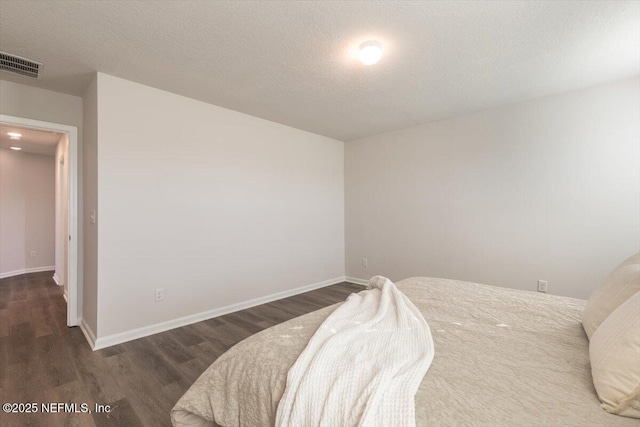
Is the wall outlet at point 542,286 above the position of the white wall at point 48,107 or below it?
below

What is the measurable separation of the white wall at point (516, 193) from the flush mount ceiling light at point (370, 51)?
2047mm

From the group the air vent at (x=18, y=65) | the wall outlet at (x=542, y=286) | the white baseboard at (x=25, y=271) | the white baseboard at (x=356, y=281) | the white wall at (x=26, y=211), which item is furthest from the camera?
the white wall at (x=26, y=211)

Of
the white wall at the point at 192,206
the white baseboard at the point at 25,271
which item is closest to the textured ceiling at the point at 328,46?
the white wall at the point at 192,206

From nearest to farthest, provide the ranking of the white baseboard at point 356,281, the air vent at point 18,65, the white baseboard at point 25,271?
the air vent at point 18,65, the white baseboard at point 356,281, the white baseboard at point 25,271

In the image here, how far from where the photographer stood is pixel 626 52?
2.13 metres

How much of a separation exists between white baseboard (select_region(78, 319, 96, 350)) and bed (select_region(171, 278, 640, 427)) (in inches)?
74.5

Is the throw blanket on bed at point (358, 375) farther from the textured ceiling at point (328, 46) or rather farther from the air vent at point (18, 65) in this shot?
the air vent at point (18, 65)

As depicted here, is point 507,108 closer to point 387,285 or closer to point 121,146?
point 387,285

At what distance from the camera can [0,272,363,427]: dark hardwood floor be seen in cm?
167

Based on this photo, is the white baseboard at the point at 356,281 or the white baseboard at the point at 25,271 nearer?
the white baseboard at the point at 356,281

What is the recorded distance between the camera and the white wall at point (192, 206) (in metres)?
2.51

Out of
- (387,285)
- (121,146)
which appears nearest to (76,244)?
(121,146)

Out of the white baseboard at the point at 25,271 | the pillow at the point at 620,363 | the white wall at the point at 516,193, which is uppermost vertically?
the white wall at the point at 516,193

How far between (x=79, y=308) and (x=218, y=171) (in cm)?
203
